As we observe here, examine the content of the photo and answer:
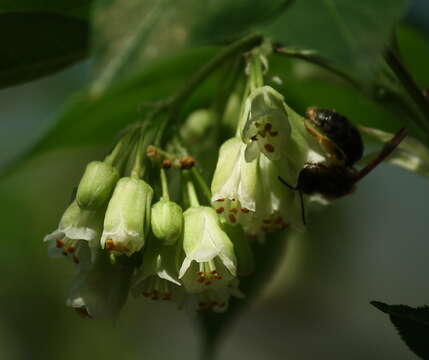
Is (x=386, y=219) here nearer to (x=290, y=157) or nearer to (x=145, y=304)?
(x=145, y=304)

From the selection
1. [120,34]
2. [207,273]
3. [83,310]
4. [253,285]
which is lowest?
[253,285]

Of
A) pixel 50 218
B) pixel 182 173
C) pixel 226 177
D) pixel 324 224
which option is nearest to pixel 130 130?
pixel 182 173

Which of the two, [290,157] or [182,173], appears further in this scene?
[182,173]

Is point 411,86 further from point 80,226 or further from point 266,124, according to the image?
point 80,226

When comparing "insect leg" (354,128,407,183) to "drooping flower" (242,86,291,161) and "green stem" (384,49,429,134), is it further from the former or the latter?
"drooping flower" (242,86,291,161)

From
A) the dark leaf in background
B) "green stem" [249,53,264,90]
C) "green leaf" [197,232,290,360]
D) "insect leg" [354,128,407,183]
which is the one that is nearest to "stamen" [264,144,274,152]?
"green stem" [249,53,264,90]

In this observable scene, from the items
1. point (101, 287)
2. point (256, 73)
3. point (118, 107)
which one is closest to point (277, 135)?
point (256, 73)

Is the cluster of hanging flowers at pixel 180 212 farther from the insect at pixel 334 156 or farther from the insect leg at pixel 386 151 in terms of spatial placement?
the insect leg at pixel 386 151
